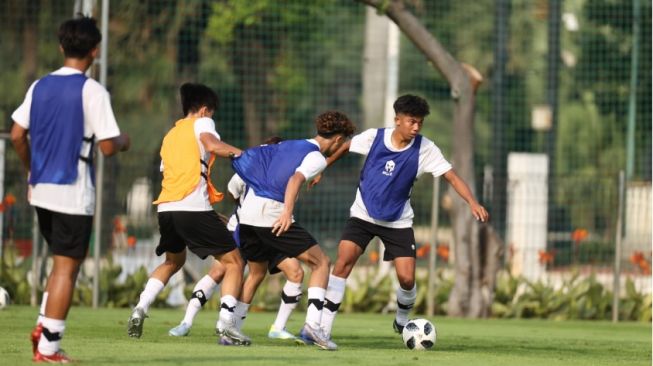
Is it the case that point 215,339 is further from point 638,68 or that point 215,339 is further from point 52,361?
point 638,68

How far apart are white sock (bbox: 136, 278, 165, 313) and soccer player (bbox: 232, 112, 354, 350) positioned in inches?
34.5

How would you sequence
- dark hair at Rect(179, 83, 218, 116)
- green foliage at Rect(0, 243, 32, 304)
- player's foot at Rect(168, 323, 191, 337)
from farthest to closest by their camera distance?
1. green foliage at Rect(0, 243, 32, 304)
2. player's foot at Rect(168, 323, 191, 337)
3. dark hair at Rect(179, 83, 218, 116)

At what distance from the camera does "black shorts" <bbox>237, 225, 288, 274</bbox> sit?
1149cm

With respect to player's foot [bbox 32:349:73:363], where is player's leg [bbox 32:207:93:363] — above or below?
above

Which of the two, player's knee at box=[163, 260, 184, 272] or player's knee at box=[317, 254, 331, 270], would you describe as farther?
player's knee at box=[163, 260, 184, 272]

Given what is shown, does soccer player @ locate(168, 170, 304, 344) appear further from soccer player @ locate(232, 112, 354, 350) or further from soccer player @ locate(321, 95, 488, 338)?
soccer player @ locate(321, 95, 488, 338)

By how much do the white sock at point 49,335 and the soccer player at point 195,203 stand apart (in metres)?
2.44

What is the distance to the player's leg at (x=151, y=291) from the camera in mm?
11469

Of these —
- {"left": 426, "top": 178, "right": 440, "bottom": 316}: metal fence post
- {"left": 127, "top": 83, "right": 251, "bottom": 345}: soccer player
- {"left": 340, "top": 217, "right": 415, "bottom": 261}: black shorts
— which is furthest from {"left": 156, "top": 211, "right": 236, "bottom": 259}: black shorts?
{"left": 426, "top": 178, "right": 440, "bottom": 316}: metal fence post

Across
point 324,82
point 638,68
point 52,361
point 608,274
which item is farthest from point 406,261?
point 324,82

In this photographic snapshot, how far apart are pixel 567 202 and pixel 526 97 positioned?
441 inches

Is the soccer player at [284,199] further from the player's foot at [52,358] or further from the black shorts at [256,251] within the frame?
the player's foot at [52,358]

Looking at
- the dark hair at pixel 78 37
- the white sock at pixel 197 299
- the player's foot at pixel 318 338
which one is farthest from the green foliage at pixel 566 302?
the dark hair at pixel 78 37

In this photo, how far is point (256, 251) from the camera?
1160 centimetres
